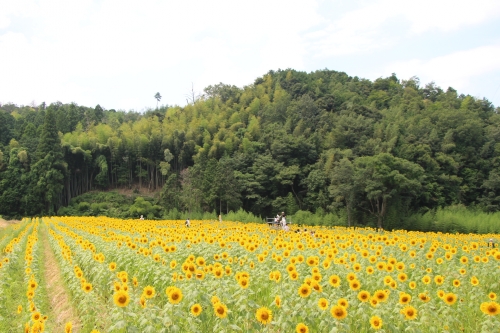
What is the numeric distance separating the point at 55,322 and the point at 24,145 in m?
45.9

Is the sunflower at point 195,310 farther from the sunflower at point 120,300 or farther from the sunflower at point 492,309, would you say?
the sunflower at point 492,309

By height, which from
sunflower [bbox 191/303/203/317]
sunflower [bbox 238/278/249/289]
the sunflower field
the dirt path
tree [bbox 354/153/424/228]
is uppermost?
tree [bbox 354/153/424/228]

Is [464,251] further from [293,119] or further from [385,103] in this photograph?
[385,103]

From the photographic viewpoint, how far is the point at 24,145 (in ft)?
153

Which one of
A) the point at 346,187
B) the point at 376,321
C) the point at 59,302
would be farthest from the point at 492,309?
the point at 346,187

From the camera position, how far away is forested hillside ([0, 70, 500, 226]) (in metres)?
35.9

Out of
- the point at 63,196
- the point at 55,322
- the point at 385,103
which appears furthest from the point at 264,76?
the point at 55,322

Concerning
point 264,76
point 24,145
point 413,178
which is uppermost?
point 264,76

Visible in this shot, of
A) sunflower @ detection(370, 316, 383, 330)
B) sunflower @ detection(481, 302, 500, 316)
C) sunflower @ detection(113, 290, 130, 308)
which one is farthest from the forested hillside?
sunflower @ detection(113, 290, 130, 308)

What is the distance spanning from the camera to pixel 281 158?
4538 cm

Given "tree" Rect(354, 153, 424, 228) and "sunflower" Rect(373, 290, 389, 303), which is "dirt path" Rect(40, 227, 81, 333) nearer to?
"sunflower" Rect(373, 290, 389, 303)

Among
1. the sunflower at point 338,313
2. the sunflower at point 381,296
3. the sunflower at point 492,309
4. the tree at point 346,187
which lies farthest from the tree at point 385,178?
the sunflower at point 338,313

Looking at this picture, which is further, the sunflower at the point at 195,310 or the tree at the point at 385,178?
the tree at the point at 385,178

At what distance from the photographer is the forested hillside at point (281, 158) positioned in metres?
35.9
